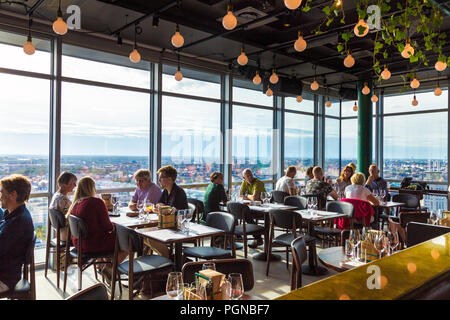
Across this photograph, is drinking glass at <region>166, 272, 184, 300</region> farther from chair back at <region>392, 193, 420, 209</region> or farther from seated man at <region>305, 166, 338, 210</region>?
chair back at <region>392, 193, 420, 209</region>

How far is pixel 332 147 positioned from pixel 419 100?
8.98 ft

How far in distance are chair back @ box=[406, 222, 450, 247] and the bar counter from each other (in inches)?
57.1

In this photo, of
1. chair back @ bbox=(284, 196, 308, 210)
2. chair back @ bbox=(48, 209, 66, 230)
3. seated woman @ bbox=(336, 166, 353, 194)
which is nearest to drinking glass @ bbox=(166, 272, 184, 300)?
chair back @ bbox=(48, 209, 66, 230)

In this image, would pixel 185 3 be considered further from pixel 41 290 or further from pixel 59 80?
pixel 41 290

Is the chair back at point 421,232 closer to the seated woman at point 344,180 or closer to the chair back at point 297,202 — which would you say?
the chair back at point 297,202

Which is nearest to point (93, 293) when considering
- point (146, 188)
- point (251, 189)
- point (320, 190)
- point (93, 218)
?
point (93, 218)

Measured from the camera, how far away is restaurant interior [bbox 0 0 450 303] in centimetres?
277

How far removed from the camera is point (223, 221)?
4348mm

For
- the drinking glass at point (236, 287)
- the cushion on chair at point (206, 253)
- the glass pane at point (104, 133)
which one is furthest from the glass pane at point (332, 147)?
the drinking glass at point (236, 287)

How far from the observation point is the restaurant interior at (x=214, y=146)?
277cm

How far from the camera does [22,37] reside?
5.57 m

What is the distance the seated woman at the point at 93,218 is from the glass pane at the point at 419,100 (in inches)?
359

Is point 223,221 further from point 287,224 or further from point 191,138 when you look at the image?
point 191,138
